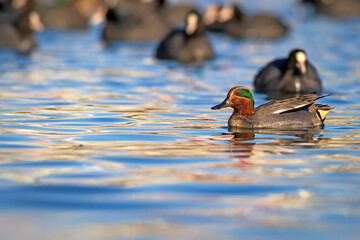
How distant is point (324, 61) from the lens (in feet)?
70.3

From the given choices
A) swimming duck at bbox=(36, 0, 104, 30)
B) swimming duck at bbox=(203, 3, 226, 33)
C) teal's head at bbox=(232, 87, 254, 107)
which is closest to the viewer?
teal's head at bbox=(232, 87, 254, 107)

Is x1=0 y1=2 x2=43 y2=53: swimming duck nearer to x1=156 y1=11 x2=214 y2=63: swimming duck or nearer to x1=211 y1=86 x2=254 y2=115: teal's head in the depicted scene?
x1=156 y1=11 x2=214 y2=63: swimming duck

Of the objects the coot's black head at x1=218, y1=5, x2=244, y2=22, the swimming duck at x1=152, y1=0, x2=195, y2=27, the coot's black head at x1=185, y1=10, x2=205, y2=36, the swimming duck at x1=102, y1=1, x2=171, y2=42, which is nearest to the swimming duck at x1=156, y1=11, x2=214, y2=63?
the coot's black head at x1=185, y1=10, x2=205, y2=36

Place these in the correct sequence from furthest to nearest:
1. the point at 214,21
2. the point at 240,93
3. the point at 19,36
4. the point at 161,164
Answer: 1. the point at 214,21
2. the point at 19,36
3. the point at 240,93
4. the point at 161,164

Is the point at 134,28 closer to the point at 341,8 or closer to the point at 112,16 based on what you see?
the point at 112,16

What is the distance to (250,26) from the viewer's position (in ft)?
93.8

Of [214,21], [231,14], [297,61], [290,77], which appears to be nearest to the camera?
[297,61]

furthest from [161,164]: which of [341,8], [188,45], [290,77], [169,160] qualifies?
[341,8]

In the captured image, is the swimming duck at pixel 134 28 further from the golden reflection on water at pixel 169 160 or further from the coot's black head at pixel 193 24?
the golden reflection on water at pixel 169 160

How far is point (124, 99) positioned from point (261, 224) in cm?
841

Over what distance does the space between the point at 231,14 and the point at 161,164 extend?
68.6 feet

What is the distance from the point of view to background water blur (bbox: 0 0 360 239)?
22.1ft

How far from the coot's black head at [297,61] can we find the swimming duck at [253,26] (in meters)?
12.4

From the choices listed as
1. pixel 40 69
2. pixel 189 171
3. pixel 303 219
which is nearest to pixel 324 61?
pixel 40 69
